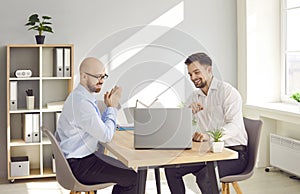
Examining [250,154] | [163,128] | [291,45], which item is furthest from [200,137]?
[291,45]

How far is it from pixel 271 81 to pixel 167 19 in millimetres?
1330

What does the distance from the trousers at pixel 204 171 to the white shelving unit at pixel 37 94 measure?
1.68 m

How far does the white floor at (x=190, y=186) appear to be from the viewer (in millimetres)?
3938

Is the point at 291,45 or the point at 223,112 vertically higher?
the point at 291,45

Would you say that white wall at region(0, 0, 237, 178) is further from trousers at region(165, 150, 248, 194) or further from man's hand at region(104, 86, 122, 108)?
man's hand at region(104, 86, 122, 108)

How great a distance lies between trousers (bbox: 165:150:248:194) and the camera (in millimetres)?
2839

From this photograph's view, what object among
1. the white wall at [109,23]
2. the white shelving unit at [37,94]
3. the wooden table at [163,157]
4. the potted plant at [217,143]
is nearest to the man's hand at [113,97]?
the wooden table at [163,157]

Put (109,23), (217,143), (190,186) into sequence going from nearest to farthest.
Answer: (217,143)
(190,186)
(109,23)

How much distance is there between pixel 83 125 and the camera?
2.52 metres

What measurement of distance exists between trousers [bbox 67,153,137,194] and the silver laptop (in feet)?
1.17

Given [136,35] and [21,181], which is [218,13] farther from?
[21,181]

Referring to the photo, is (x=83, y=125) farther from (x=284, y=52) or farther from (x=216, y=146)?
(x=284, y=52)

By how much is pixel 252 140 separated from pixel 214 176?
55 cm

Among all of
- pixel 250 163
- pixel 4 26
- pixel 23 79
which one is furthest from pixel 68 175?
pixel 4 26
